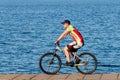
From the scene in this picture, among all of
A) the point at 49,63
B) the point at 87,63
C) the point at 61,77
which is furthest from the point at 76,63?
the point at 61,77

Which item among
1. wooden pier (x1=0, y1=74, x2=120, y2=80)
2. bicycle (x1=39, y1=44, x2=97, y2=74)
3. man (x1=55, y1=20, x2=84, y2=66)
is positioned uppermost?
man (x1=55, y1=20, x2=84, y2=66)

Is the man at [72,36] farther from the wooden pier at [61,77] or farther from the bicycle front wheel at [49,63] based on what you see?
the wooden pier at [61,77]

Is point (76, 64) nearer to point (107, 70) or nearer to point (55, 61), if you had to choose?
point (55, 61)

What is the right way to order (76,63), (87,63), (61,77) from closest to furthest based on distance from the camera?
(61,77) < (87,63) < (76,63)

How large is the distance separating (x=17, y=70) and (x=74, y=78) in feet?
70.0

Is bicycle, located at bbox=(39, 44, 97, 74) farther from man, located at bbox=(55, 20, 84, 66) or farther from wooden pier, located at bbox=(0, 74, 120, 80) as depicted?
wooden pier, located at bbox=(0, 74, 120, 80)

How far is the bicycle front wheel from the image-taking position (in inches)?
675

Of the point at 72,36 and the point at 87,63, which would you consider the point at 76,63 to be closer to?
the point at 87,63

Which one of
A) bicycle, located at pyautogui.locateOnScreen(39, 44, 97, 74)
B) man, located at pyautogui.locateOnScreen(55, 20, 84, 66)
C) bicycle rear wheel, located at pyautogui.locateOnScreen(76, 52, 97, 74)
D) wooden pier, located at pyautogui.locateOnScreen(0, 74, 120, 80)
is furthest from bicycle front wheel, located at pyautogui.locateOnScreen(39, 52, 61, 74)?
bicycle rear wheel, located at pyautogui.locateOnScreen(76, 52, 97, 74)

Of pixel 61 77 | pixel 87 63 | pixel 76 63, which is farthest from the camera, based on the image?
pixel 76 63

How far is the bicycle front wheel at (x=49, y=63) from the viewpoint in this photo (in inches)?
675

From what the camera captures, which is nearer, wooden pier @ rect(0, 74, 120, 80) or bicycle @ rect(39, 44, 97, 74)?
wooden pier @ rect(0, 74, 120, 80)

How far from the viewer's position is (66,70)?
35.0m

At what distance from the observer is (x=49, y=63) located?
17.2 meters
